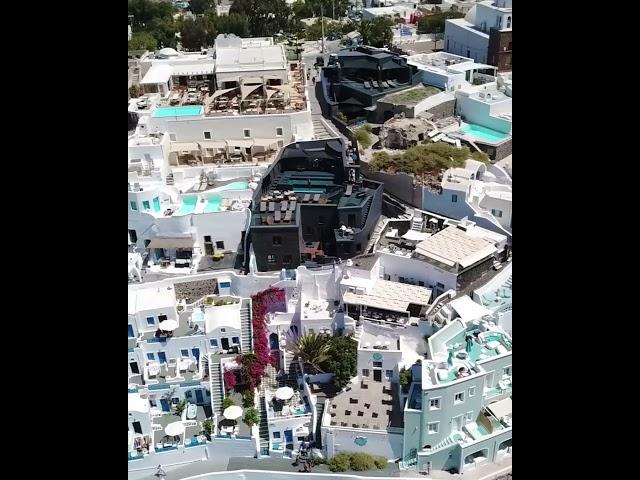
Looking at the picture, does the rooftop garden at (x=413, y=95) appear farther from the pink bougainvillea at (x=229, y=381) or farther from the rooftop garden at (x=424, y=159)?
Answer: the pink bougainvillea at (x=229, y=381)

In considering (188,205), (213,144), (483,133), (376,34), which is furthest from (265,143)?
(376,34)

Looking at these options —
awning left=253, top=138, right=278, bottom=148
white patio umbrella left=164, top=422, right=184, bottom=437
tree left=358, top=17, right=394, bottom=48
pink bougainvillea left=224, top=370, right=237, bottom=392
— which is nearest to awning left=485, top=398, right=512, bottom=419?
pink bougainvillea left=224, top=370, right=237, bottom=392

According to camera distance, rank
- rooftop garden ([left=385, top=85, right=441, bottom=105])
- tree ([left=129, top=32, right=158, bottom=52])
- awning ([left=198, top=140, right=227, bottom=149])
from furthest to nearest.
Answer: tree ([left=129, top=32, right=158, bottom=52])
rooftop garden ([left=385, top=85, right=441, bottom=105])
awning ([left=198, top=140, right=227, bottom=149])

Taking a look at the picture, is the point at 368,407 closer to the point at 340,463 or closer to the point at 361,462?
the point at 361,462

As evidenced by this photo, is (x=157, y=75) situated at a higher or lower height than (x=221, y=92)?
higher

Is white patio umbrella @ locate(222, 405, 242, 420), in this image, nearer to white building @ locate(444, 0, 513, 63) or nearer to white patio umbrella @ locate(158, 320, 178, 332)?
white patio umbrella @ locate(158, 320, 178, 332)

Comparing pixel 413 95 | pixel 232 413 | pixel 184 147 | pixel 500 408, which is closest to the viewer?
pixel 232 413
